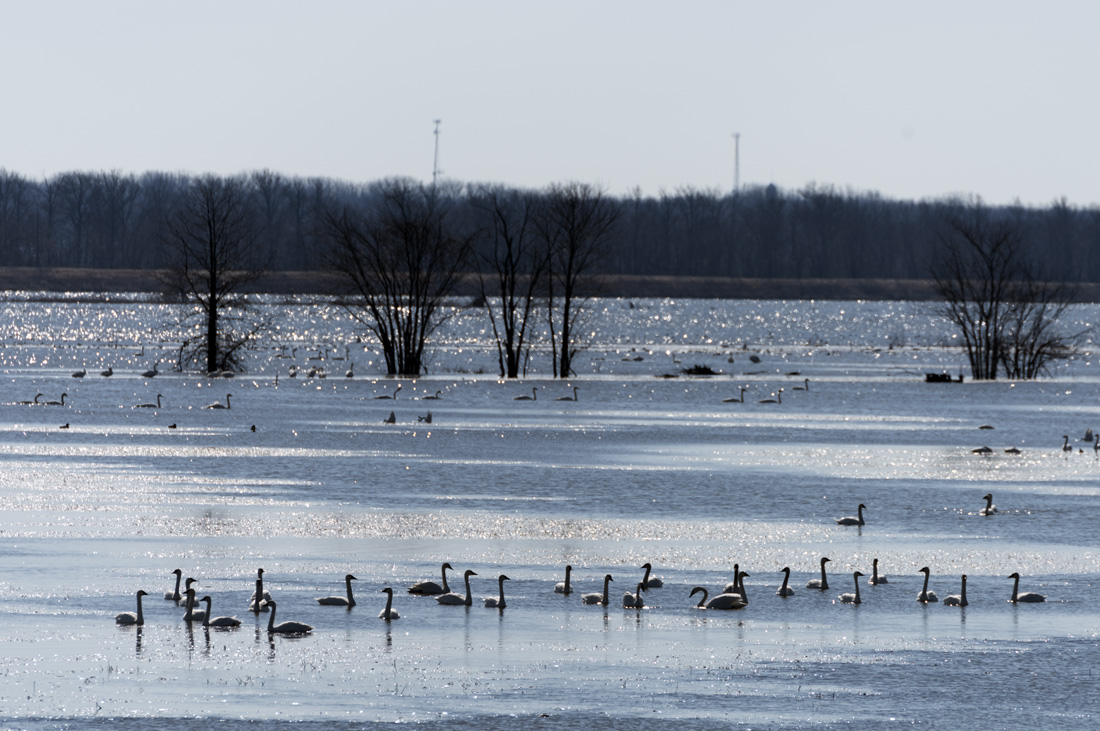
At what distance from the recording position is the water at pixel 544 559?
12.4m

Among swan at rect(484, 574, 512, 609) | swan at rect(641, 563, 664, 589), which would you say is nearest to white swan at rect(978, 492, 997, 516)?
swan at rect(641, 563, 664, 589)

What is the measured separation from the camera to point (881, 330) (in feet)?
394

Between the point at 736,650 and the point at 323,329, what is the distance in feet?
348

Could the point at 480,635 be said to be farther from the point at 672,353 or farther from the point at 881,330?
the point at 881,330

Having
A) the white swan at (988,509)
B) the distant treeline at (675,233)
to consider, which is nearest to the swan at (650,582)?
the white swan at (988,509)

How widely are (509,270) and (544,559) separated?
44.3m

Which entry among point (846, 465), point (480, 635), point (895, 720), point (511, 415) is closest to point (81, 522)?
point (480, 635)

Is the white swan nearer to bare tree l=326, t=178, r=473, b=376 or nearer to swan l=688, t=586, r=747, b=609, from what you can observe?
swan l=688, t=586, r=747, b=609

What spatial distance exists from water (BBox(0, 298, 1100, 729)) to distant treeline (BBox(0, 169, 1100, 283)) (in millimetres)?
118175

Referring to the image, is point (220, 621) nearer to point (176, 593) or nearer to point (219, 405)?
point (176, 593)

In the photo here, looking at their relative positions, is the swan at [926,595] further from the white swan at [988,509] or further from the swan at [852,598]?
the white swan at [988,509]

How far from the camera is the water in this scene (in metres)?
12.4

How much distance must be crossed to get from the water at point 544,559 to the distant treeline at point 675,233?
11817 centimetres

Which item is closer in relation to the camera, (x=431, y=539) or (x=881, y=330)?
(x=431, y=539)
